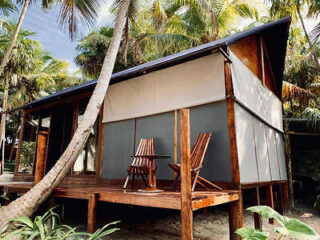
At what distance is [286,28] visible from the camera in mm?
6117

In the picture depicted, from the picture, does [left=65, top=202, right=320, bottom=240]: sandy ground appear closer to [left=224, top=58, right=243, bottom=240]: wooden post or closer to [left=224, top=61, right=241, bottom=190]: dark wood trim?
[left=224, top=58, right=243, bottom=240]: wooden post

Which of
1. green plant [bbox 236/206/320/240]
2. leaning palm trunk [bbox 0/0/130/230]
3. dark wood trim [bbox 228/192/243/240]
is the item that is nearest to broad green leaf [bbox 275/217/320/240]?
green plant [bbox 236/206/320/240]

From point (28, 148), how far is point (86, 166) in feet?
42.7

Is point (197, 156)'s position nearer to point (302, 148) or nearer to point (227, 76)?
point (227, 76)

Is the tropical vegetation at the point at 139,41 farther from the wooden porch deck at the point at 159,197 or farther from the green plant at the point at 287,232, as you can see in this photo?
the green plant at the point at 287,232

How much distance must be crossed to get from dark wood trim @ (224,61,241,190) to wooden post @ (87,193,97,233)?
2146 millimetres

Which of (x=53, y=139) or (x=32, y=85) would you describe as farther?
(x=32, y=85)

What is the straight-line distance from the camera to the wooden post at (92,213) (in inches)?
129

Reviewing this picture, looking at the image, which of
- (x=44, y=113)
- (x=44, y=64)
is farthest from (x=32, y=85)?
(x=44, y=113)

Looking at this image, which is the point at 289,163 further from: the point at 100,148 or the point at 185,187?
the point at 185,187

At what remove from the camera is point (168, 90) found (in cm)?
482

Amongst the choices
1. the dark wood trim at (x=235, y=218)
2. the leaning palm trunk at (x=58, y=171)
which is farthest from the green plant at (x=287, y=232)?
the leaning palm trunk at (x=58, y=171)

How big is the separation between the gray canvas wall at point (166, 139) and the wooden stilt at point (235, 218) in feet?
1.51

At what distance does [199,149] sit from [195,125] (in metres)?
0.69
